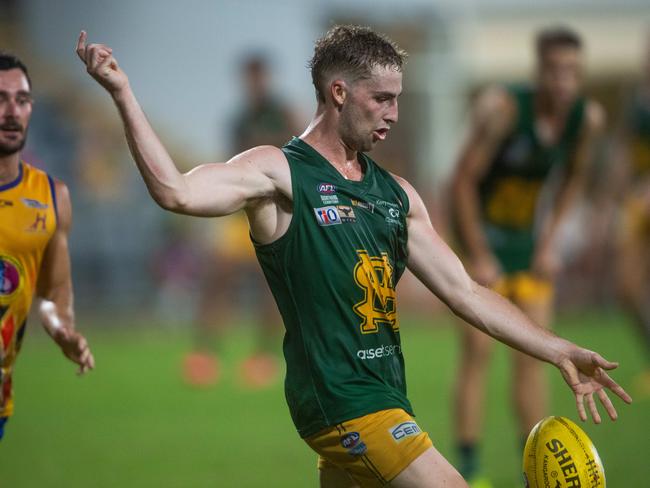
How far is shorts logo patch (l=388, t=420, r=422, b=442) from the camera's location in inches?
157

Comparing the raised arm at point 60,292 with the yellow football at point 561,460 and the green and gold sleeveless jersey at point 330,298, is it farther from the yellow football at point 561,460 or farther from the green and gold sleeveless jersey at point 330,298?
the yellow football at point 561,460

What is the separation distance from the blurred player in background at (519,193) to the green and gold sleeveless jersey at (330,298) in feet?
8.32

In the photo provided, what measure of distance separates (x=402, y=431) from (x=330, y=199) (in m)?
0.94

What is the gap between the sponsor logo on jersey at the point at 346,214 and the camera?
4.21 metres

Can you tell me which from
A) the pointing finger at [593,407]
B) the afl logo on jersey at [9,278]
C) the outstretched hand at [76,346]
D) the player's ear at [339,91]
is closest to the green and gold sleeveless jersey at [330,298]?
the player's ear at [339,91]

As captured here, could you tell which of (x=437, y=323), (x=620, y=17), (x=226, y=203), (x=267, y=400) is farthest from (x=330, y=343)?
(x=620, y=17)

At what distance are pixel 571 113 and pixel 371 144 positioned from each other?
3117 millimetres

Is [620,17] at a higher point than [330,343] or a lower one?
lower

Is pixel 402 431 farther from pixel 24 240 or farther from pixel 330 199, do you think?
pixel 24 240

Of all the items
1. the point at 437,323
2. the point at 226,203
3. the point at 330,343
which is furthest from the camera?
the point at 437,323

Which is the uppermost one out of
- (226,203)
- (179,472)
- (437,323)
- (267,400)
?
(226,203)

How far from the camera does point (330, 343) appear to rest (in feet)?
13.6

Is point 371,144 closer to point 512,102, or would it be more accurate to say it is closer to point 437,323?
point 512,102

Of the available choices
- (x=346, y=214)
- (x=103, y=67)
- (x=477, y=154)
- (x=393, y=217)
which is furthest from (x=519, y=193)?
(x=103, y=67)
